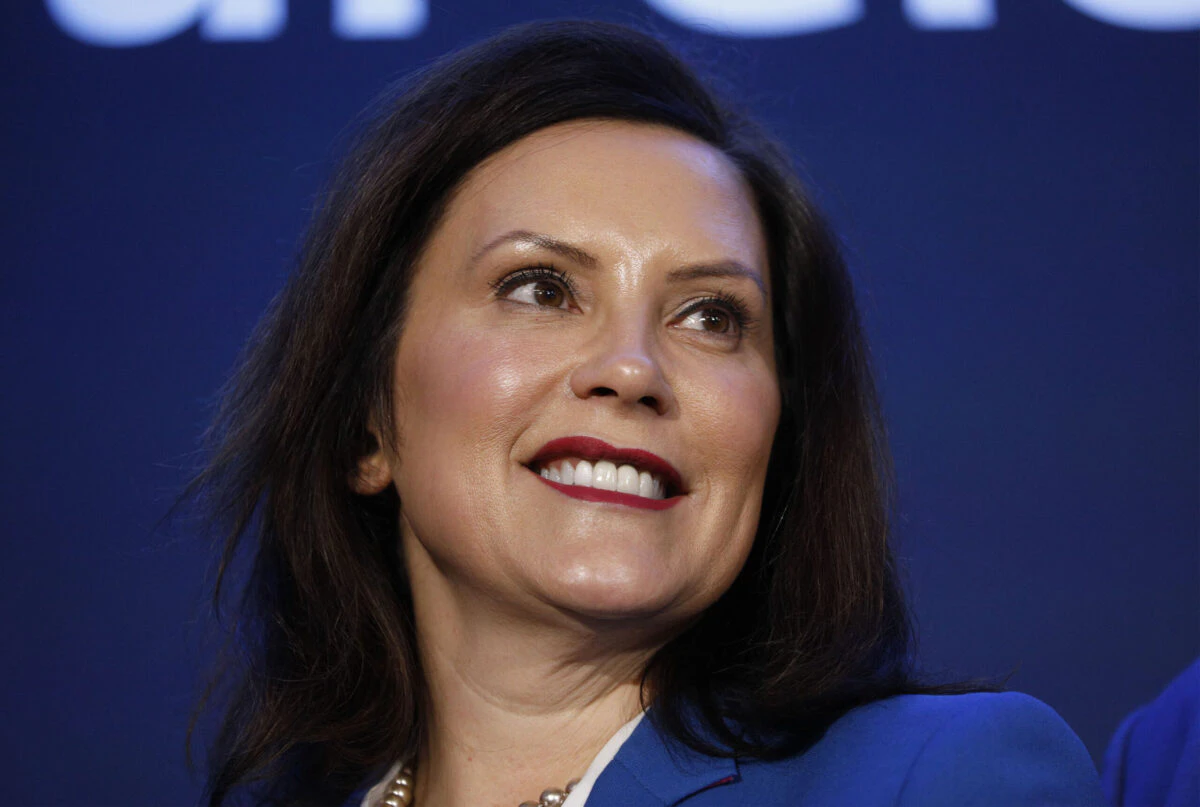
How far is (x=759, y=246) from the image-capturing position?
1612 millimetres

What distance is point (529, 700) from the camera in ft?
4.89

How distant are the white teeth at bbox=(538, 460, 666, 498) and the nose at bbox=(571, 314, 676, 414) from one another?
7 cm

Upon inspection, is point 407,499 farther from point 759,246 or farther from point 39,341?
A: point 39,341

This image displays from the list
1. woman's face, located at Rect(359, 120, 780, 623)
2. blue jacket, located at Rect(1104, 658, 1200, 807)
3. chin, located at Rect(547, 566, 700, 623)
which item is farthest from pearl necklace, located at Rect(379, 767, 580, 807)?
blue jacket, located at Rect(1104, 658, 1200, 807)

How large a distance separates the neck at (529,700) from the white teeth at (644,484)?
0.50ft

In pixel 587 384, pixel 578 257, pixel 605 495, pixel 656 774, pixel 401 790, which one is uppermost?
pixel 578 257

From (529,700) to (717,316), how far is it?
48 centimetres

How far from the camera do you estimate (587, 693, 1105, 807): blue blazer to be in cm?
121

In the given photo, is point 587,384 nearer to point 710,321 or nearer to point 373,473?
point 710,321

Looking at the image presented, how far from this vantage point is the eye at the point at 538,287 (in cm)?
145

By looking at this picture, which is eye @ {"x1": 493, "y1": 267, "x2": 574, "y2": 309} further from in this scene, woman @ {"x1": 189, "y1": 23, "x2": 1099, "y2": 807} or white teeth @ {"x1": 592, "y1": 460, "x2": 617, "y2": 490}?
white teeth @ {"x1": 592, "y1": 460, "x2": 617, "y2": 490}

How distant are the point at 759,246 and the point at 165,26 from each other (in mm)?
1537

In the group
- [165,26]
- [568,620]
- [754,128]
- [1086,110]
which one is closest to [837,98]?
[1086,110]

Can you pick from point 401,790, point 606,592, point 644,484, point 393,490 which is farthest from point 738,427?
point 401,790
